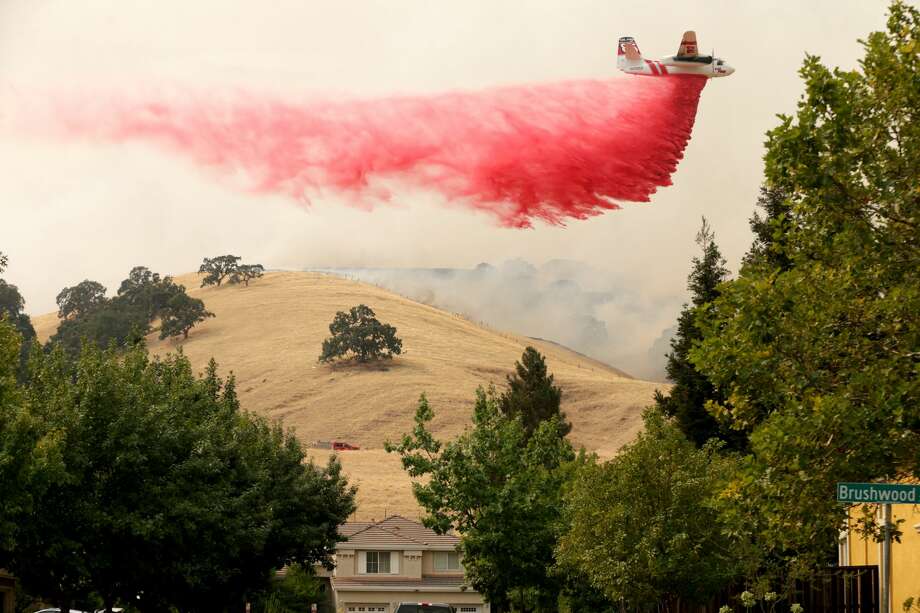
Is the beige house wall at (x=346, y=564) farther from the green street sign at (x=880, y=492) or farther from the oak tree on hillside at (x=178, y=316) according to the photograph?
the oak tree on hillside at (x=178, y=316)

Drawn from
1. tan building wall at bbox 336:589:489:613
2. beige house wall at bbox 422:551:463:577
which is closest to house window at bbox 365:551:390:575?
tan building wall at bbox 336:589:489:613

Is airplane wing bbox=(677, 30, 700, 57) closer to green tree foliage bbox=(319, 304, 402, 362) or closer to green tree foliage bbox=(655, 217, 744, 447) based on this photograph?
green tree foliage bbox=(655, 217, 744, 447)

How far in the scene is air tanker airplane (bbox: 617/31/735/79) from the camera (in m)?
53.1

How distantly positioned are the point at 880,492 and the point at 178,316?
18414cm

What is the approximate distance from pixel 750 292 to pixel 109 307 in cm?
17325

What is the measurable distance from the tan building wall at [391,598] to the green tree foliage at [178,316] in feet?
392

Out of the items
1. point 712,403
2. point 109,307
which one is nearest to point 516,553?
point 712,403

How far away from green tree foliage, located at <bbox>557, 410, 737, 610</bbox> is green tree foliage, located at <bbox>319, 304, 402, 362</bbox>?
144732 mm

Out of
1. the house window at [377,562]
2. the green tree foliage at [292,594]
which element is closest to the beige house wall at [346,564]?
the house window at [377,562]

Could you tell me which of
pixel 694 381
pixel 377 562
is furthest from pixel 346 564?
pixel 694 381

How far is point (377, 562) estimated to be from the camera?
258ft

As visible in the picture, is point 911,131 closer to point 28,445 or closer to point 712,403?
point 712,403

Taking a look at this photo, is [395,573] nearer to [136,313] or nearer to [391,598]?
[391,598]

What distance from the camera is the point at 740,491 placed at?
2044cm
